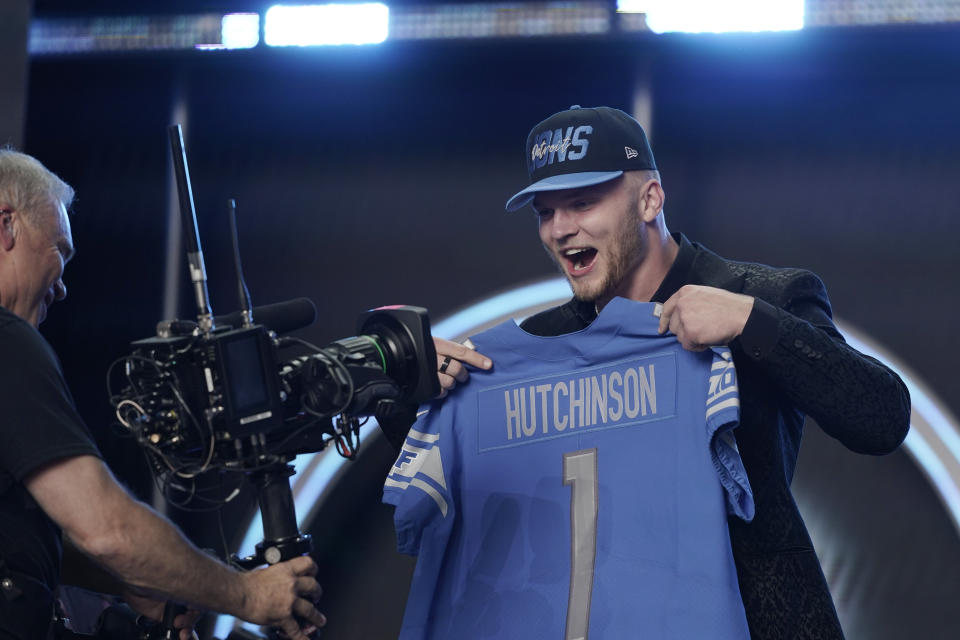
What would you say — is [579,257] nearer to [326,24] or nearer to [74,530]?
[74,530]

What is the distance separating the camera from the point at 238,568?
1.63 metres

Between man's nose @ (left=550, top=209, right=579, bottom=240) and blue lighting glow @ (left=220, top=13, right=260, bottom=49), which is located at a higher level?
blue lighting glow @ (left=220, top=13, right=260, bottom=49)

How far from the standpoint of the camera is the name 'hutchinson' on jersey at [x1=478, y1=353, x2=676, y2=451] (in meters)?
1.89

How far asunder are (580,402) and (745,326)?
0.40 m

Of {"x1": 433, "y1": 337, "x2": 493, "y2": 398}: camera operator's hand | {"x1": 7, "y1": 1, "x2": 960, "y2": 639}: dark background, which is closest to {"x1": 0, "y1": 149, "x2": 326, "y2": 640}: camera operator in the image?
{"x1": 433, "y1": 337, "x2": 493, "y2": 398}: camera operator's hand

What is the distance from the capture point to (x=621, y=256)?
207cm

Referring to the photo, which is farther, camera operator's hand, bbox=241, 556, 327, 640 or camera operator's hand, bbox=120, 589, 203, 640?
camera operator's hand, bbox=120, 589, 203, 640

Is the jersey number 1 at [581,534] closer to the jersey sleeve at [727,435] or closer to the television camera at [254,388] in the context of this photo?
the jersey sleeve at [727,435]

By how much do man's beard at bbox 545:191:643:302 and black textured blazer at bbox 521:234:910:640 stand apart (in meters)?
0.27

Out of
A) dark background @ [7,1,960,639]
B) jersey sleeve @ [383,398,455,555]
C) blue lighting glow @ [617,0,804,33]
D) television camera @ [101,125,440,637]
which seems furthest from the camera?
dark background @ [7,1,960,639]

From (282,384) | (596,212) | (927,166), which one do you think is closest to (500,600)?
(282,384)

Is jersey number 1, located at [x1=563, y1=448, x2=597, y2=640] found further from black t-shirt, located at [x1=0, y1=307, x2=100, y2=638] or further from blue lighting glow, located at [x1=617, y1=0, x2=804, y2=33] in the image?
blue lighting glow, located at [x1=617, y1=0, x2=804, y2=33]

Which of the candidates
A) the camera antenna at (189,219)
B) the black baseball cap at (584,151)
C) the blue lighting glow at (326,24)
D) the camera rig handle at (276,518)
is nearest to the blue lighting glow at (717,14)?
the blue lighting glow at (326,24)

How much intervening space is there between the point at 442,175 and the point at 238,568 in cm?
214
